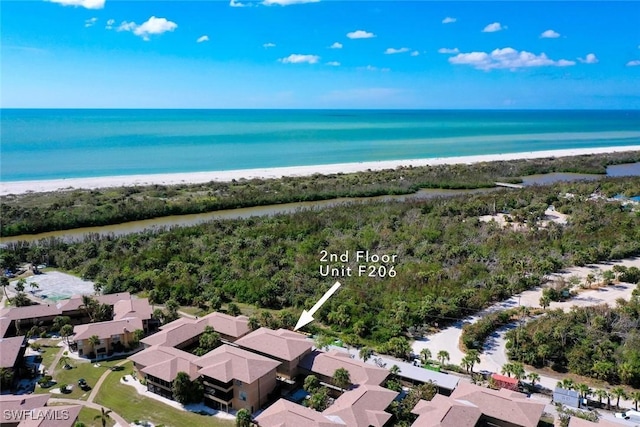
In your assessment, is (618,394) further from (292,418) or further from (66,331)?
(66,331)

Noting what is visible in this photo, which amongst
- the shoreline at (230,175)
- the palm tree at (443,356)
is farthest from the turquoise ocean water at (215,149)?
the palm tree at (443,356)


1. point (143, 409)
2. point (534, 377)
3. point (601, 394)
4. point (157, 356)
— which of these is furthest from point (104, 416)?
point (601, 394)

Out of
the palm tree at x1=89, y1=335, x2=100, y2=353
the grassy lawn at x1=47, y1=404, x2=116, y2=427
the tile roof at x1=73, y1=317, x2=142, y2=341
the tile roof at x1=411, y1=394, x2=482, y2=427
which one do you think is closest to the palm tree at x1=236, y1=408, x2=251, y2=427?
the grassy lawn at x1=47, y1=404, x2=116, y2=427

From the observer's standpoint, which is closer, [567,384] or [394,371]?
[567,384]

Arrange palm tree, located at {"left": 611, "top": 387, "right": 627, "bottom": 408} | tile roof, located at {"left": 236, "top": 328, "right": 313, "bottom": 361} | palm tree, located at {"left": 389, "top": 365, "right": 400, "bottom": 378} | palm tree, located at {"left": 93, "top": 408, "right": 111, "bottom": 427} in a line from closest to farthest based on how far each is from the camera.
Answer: palm tree, located at {"left": 93, "top": 408, "right": 111, "bottom": 427} < palm tree, located at {"left": 611, "top": 387, "right": 627, "bottom": 408} < palm tree, located at {"left": 389, "top": 365, "right": 400, "bottom": 378} < tile roof, located at {"left": 236, "top": 328, "right": 313, "bottom": 361}

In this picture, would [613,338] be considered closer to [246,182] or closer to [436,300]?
[436,300]

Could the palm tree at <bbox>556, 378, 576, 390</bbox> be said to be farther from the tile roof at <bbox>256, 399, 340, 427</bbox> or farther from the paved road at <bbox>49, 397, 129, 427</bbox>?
the paved road at <bbox>49, 397, 129, 427</bbox>
